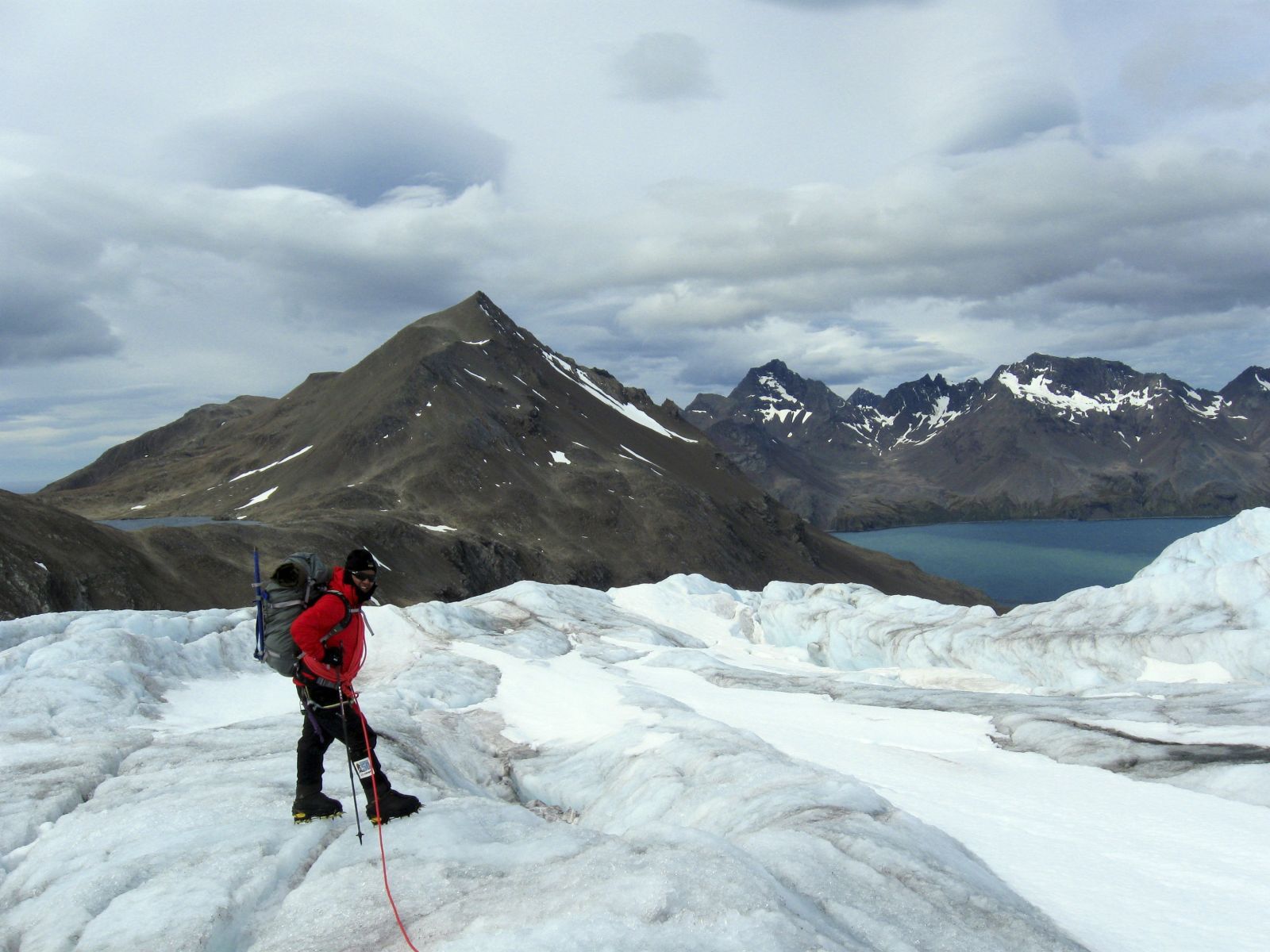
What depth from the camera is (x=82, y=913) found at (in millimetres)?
8352

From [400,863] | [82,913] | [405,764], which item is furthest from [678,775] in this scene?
[82,913]

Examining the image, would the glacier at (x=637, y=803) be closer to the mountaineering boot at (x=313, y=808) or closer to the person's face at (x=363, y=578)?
the mountaineering boot at (x=313, y=808)

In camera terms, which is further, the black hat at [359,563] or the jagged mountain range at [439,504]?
the jagged mountain range at [439,504]

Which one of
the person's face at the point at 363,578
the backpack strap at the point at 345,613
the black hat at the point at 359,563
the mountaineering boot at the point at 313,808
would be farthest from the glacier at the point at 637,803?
the black hat at the point at 359,563

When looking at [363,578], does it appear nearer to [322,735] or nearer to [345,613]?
[345,613]

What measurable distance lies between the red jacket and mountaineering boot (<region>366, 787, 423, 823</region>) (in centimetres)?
158

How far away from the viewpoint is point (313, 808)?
1074cm

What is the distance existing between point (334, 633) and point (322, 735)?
160cm

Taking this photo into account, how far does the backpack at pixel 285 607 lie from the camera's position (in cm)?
1064

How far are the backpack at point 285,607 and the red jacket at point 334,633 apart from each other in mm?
77

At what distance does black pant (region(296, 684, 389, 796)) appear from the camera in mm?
10750

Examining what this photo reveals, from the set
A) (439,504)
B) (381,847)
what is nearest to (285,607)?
(381,847)

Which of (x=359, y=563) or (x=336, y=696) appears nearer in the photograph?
(x=359, y=563)

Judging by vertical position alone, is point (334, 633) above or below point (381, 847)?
above
